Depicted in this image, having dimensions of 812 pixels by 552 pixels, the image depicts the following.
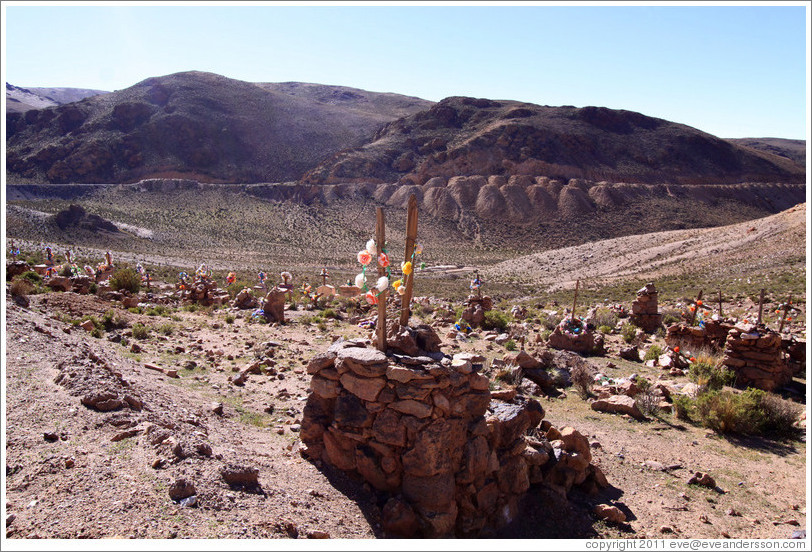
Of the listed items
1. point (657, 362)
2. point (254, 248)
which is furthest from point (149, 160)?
point (657, 362)

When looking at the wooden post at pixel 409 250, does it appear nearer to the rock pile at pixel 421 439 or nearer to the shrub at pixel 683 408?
the rock pile at pixel 421 439

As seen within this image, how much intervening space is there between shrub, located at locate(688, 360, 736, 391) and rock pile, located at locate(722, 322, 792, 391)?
19 centimetres

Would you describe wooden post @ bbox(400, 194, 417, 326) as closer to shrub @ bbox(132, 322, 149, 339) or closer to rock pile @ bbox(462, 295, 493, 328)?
shrub @ bbox(132, 322, 149, 339)

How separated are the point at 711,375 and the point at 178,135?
9841 cm

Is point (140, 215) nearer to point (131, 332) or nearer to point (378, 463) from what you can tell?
point (131, 332)

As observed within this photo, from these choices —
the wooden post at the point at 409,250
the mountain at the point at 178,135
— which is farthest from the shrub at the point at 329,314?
the mountain at the point at 178,135

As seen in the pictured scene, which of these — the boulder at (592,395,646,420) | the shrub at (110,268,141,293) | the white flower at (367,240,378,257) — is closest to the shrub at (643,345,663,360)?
the boulder at (592,395,646,420)

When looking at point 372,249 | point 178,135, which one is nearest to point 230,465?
point 372,249

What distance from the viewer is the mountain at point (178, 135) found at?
83938 mm

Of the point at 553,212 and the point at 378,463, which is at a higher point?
the point at 553,212

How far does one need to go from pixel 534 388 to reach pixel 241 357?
738cm

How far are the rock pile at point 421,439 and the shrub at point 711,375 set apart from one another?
654cm

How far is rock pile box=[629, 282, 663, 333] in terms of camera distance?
17922mm

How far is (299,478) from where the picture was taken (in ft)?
21.0
